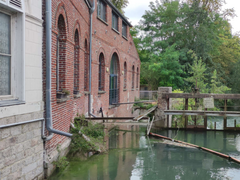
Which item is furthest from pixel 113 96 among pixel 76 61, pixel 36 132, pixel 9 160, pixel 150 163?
pixel 9 160

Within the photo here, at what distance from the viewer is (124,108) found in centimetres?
1862

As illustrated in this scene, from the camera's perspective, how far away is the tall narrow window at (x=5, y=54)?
176 inches

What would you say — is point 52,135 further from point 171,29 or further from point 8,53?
point 171,29

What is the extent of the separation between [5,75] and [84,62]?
21.2 ft

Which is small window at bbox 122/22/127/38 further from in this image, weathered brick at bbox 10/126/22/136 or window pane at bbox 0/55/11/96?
weathered brick at bbox 10/126/22/136

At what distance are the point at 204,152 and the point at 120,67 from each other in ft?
32.8

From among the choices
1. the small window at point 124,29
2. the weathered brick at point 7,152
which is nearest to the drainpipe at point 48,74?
the weathered brick at point 7,152

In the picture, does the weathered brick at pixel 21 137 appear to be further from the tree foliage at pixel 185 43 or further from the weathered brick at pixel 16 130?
the tree foliage at pixel 185 43

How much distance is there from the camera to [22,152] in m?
4.81

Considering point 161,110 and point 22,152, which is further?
point 161,110

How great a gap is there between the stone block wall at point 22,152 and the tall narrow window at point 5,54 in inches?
30.3

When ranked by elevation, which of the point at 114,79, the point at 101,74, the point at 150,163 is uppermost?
the point at 101,74

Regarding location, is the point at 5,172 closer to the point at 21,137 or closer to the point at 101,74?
the point at 21,137

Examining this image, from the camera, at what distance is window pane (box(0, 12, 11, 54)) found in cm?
446
